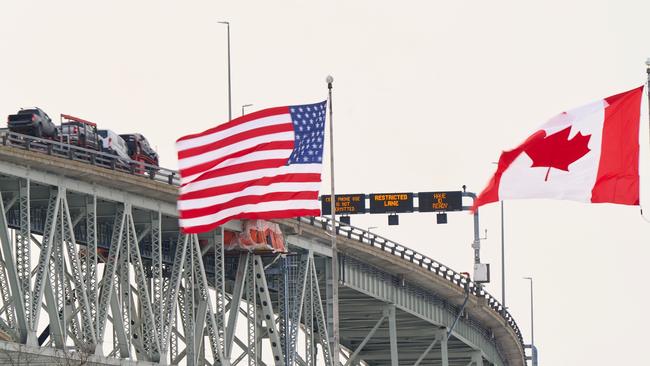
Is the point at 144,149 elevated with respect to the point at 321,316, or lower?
elevated

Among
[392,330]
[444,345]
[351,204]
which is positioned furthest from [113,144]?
[351,204]

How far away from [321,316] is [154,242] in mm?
18349

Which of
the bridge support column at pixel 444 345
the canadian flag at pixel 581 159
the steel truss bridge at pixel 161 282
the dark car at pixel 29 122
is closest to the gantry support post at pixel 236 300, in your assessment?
the steel truss bridge at pixel 161 282

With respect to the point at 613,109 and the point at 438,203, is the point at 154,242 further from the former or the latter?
the point at 438,203

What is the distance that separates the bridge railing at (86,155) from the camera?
79562 millimetres

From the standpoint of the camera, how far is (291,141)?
223 ft

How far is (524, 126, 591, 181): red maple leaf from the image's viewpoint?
54125 mm

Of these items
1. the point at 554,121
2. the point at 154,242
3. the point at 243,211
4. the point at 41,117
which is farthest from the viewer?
the point at 154,242

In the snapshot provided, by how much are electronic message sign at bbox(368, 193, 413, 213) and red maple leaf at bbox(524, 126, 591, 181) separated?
280 ft

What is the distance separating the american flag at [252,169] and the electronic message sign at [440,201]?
71325 mm

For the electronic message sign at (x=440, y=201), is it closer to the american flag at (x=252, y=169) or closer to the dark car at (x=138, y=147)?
the dark car at (x=138, y=147)

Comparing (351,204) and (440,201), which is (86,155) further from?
(440,201)

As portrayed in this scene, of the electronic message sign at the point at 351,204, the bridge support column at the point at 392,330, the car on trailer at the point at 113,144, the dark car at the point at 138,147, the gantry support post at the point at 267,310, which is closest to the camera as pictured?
the car on trailer at the point at 113,144

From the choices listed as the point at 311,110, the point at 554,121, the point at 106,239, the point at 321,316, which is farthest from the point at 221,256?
the point at 554,121
